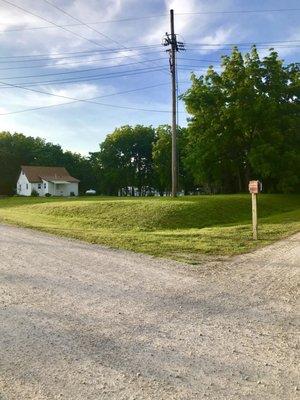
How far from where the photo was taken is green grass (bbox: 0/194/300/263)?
1087 cm

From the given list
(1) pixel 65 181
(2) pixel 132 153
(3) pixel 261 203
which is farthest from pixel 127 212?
(2) pixel 132 153

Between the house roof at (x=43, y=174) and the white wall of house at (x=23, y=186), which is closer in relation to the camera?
the house roof at (x=43, y=174)

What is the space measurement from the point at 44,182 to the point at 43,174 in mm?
1453

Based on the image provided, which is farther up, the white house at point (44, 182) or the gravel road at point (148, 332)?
the white house at point (44, 182)

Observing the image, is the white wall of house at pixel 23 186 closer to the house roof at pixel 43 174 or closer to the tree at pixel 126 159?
A: the house roof at pixel 43 174

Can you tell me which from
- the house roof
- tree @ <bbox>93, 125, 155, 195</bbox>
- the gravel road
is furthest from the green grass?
tree @ <bbox>93, 125, 155, 195</bbox>

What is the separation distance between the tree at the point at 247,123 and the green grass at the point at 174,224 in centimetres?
338

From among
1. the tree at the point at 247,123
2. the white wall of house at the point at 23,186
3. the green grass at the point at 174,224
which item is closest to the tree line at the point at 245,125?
the tree at the point at 247,123

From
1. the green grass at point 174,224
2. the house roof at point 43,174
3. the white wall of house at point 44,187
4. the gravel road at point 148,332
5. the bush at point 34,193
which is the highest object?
the house roof at point 43,174

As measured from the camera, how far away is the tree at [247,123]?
29.6m

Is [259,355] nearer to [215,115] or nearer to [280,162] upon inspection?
[280,162]

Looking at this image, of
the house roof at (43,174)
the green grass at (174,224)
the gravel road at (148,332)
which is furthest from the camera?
the house roof at (43,174)

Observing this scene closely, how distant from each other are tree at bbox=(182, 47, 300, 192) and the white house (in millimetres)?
33441

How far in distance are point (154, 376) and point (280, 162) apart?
27.8 metres
